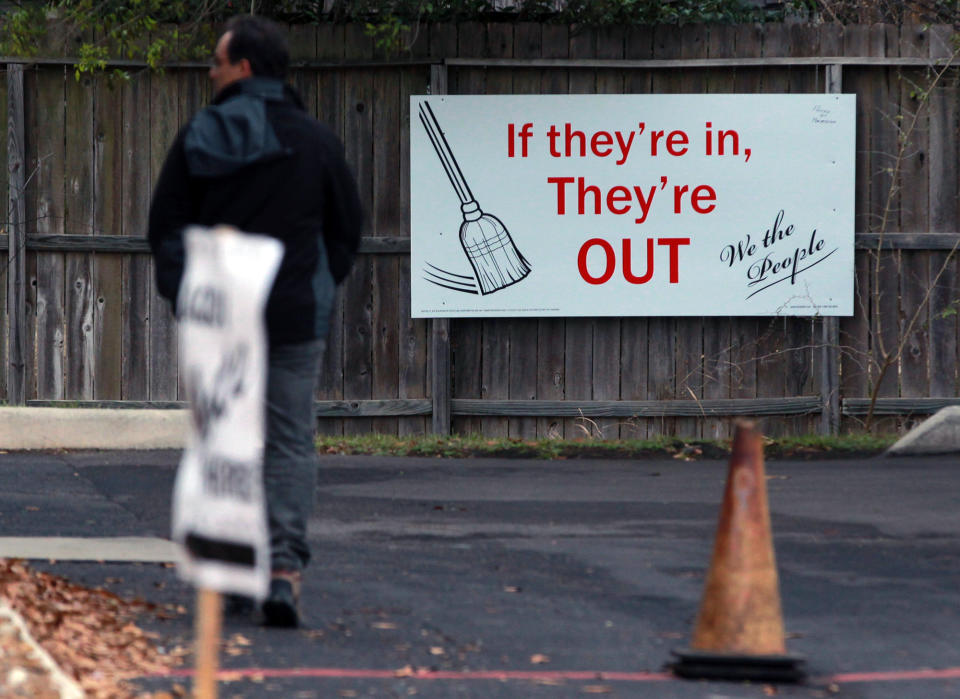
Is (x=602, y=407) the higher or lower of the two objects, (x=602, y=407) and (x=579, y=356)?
the lower

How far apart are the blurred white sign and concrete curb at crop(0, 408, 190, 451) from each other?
258 inches

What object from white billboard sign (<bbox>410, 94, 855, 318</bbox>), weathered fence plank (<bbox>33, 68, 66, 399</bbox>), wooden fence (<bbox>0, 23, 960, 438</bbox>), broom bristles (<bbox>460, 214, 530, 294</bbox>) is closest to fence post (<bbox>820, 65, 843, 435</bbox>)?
wooden fence (<bbox>0, 23, 960, 438</bbox>)

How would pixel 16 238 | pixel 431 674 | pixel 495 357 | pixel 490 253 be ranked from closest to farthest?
pixel 431 674 < pixel 16 238 < pixel 490 253 < pixel 495 357

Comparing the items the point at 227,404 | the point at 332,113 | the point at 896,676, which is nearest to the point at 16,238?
the point at 332,113

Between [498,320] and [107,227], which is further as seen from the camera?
[498,320]

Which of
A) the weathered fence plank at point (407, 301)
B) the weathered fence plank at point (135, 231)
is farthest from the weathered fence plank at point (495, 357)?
the weathered fence plank at point (135, 231)

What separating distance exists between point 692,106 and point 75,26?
4277mm

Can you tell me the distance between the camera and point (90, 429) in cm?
952

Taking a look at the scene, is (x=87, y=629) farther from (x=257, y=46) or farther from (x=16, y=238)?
(x=16, y=238)

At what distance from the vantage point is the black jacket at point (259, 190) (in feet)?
15.4

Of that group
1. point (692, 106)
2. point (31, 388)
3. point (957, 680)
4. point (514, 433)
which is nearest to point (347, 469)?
point (514, 433)

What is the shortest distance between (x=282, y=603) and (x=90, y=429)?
204 inches

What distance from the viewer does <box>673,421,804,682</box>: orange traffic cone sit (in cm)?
436

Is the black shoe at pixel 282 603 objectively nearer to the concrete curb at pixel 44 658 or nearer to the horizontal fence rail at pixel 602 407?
the concrete curb at pixel 44 658
